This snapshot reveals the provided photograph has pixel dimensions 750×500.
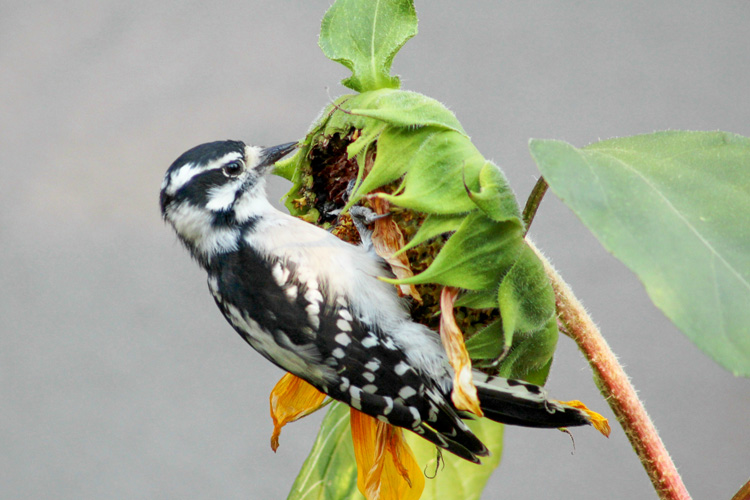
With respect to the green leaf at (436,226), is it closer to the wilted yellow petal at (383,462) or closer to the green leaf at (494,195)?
the green leaf at (494,195)

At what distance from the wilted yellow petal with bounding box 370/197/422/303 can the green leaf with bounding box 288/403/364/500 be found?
165mm

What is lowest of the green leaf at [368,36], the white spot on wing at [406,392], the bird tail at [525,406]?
the white spot on wing at [406,392]

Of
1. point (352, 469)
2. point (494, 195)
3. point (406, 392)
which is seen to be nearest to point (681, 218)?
point (494, 195)

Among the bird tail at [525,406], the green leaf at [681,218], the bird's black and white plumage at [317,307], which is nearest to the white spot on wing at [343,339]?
the bird's black and white plumage at [317,307]

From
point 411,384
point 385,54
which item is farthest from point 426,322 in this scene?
point 385,54

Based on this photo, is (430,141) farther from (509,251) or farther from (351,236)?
(351,236)

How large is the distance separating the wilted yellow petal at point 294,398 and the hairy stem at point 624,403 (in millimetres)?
196

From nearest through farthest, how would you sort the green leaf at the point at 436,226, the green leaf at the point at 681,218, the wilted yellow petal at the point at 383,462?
the green leaf at the point at 681,218 → the green leaf at the point at 436,226 → the wilted yellow petal at the point at 383,462

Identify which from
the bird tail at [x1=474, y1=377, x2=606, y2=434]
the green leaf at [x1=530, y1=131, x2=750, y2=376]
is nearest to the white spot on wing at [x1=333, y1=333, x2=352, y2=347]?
the bird tail at [x1=474, y1=377, x2=606, y2=434]

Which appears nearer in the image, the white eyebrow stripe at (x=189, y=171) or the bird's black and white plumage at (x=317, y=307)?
the bird's black and white plumage at (x=317, y=307)

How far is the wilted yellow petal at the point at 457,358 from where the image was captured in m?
0.37

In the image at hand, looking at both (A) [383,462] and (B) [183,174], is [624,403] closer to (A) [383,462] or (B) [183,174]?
(A) [383,462]

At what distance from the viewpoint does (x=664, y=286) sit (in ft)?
0.88

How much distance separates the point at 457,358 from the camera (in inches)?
14.7
